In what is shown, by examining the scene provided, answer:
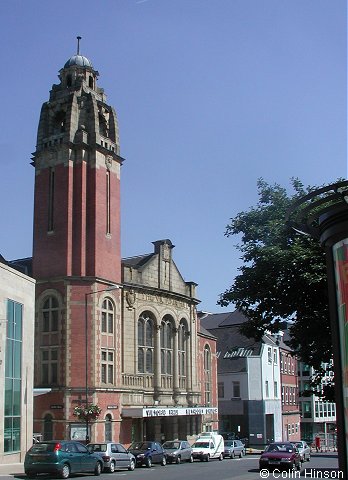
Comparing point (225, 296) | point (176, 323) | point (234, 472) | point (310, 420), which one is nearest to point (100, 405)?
point (176, 323)

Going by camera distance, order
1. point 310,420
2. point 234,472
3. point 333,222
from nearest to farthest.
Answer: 1. point 333,222
2. point 234,472
3. point 310,420

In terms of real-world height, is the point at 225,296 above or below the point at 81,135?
below

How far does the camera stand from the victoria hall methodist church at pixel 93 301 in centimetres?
4628

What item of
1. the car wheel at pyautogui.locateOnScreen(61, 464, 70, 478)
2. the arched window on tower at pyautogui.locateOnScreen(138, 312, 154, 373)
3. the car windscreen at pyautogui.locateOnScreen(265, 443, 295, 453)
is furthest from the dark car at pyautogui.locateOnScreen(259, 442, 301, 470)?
the arched window on tower at pyautogui.locateOnScreen(138, 312, 154, 373)

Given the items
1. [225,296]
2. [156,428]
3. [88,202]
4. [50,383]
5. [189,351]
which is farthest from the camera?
[189,351]

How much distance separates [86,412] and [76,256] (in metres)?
10.8

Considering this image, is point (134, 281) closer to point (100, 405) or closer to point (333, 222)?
point (100, 405)

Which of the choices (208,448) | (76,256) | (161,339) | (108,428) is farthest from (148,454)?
(161,339)

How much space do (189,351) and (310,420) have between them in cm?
4002

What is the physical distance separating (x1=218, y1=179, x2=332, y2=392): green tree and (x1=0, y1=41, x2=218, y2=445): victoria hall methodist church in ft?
69.0

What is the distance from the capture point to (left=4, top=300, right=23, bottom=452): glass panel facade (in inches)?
1286

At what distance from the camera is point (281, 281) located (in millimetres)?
23109

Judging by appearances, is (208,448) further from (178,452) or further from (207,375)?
(207,375)

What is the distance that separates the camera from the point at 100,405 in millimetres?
46469
